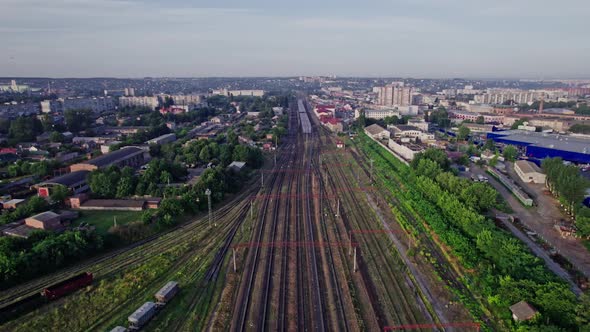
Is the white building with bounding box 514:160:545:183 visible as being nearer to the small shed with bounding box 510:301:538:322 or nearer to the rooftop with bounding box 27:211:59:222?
the small shed with bounding box 510:301:538:322

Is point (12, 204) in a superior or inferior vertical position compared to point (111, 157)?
inferior

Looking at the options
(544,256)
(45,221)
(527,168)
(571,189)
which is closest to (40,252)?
(45,221)

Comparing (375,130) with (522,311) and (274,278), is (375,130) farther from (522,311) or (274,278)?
(522,311)

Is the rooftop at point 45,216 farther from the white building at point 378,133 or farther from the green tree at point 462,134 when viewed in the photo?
the green tree at point 462,134

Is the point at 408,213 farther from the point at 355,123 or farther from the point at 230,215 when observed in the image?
the point at 355,123

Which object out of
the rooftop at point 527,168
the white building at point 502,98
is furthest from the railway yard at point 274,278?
the white building at point 502,98
